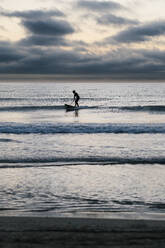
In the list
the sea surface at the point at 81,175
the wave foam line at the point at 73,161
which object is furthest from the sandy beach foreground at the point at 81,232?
the wave foam line at the point at 73,161

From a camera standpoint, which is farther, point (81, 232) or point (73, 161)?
point (73, 161)

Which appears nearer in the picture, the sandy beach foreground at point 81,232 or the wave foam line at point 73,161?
the sandy beach foreground at point 81,232

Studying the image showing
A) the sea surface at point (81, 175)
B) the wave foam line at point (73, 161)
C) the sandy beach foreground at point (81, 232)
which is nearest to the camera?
the sandy beach foreground at point (81, 232)

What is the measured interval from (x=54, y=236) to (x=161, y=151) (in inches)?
332

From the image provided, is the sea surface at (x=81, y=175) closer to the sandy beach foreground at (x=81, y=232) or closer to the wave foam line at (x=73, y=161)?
the wave foam line at (x=73, y=161)

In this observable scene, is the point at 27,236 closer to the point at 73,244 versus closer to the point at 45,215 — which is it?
the point at 73,244

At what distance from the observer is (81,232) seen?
396 cm

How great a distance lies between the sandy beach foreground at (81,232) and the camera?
11.7ft

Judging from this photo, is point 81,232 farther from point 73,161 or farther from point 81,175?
point 73,161

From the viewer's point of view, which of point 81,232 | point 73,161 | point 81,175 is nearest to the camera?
point 81,232

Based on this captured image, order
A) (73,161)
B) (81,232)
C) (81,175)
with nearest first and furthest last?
(81,232) < (81,175) < (73,161)

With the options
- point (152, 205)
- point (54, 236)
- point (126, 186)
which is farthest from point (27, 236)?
point (126, 186)

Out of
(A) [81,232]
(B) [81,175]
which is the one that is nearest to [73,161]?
(B) [81,175]

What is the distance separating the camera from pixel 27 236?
3768mm
